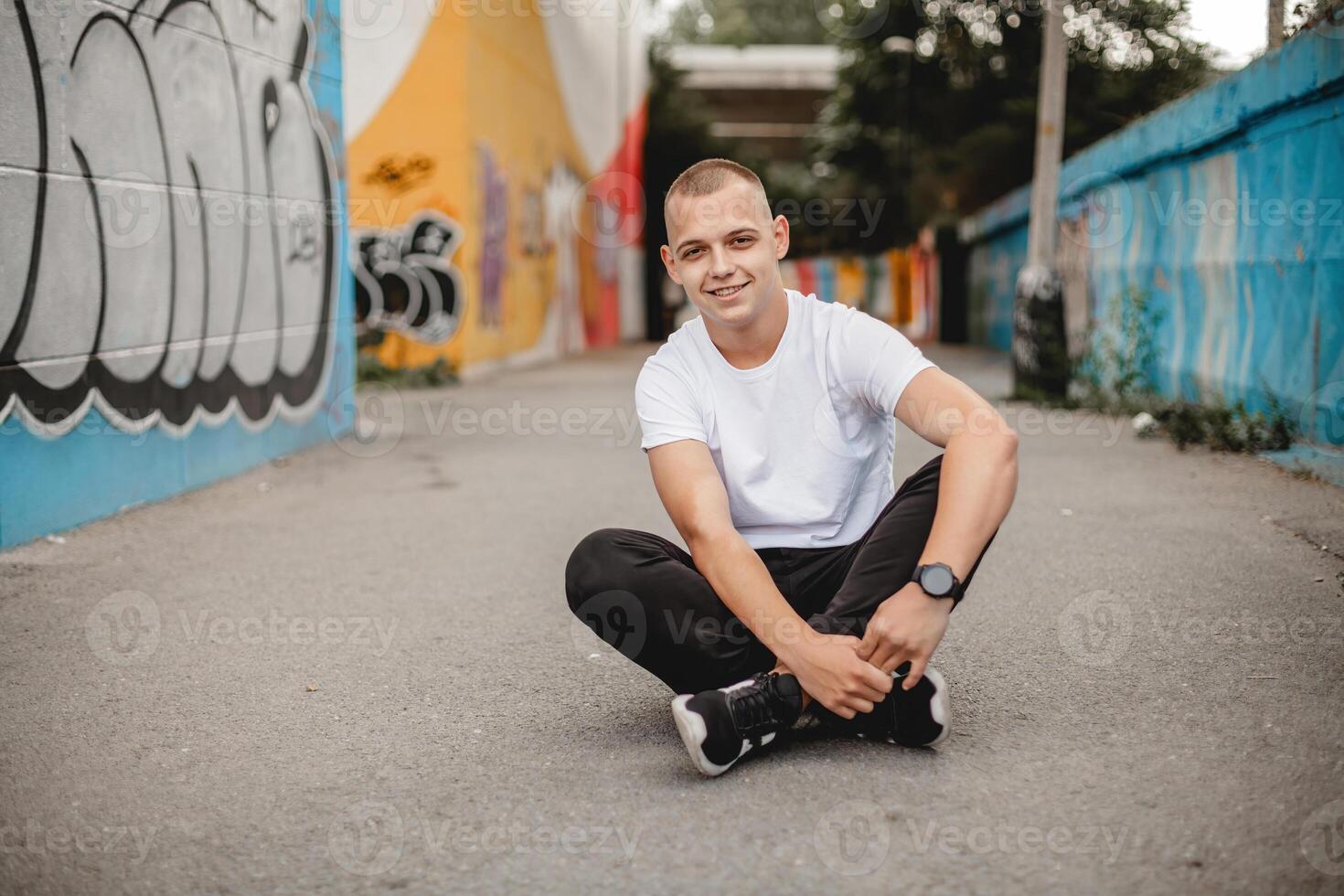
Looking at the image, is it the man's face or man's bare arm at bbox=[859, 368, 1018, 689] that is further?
the man's face

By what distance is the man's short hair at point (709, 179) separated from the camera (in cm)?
302

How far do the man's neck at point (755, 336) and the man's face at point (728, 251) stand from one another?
3 centimetres

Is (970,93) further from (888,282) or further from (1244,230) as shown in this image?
(1244,230)

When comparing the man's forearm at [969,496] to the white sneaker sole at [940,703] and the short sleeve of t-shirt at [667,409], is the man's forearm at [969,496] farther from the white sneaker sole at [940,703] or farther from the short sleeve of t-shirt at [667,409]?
the short sleeve of t-shirt at [667,409]

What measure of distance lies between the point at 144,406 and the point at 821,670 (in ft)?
15.3

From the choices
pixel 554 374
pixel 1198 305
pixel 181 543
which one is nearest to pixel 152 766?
pixel 181 543

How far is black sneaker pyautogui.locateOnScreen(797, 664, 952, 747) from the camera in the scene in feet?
9.23

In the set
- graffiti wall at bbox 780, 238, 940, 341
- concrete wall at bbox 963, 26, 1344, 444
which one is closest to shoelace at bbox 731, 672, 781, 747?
concrete wall at bbox 963, 26, 1344, 444

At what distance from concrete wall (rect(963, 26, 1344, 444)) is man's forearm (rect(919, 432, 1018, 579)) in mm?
4589

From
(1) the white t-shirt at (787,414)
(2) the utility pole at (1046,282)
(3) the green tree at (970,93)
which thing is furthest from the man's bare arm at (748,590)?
(3) the green tree at (970,93)

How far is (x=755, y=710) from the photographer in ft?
9.07

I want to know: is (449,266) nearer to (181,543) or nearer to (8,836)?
(181,543)

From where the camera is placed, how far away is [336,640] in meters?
4.07

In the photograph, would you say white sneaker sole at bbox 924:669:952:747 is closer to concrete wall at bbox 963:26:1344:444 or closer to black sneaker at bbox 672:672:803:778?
black sneaker at bbox 672:672:803:778
